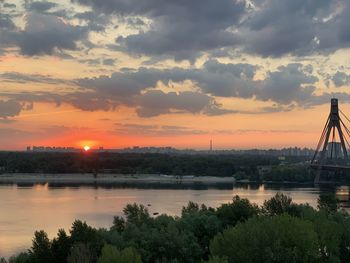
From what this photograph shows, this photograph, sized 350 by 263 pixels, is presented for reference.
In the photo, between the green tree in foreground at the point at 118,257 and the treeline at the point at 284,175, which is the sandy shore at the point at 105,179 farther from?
the green tree in foreground at the point at 118,257

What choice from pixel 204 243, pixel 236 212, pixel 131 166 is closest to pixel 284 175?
pixel 131 166

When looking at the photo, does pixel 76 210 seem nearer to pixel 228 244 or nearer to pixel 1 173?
pixel 228 244

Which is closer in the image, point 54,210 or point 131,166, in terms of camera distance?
point 54,210

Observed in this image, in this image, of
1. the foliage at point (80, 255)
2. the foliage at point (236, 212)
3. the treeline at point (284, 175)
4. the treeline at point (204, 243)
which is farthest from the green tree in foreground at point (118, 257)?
the treeline at point (284, 175)

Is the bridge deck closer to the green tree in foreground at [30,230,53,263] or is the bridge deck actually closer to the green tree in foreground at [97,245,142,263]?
the green tree in foreground at [30,230,53,263]

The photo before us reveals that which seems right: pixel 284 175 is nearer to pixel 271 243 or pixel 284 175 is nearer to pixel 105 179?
pixel 105 179

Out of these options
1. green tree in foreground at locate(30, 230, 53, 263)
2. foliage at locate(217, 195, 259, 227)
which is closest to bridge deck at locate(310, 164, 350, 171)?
foliage at locate(217, 195, 259, 227)

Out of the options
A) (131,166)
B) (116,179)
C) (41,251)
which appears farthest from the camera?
(131,166)
